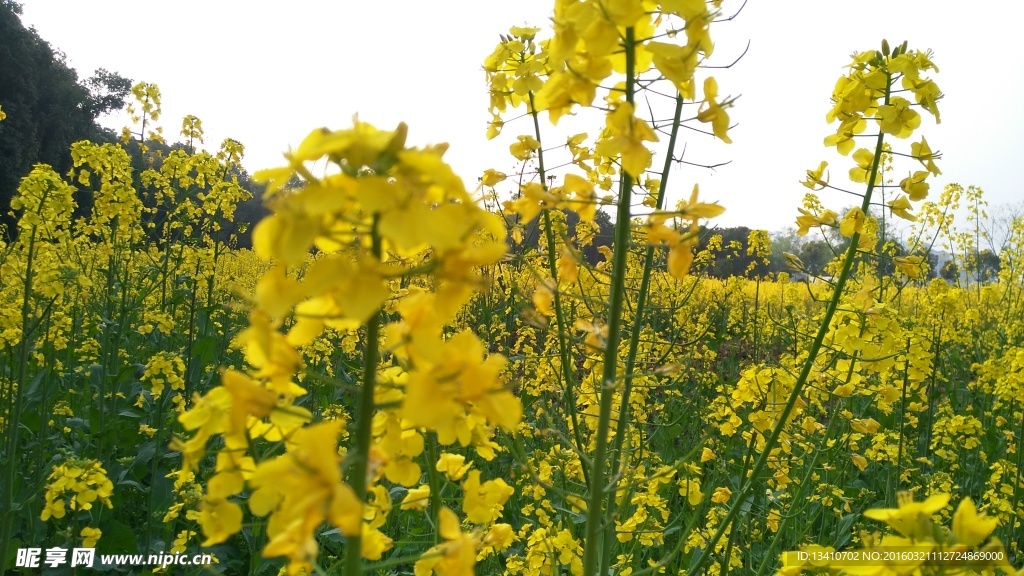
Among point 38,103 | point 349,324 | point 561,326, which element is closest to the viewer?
point 349,324

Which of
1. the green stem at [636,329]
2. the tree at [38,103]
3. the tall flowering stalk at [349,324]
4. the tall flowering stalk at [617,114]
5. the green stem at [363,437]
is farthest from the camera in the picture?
the tree at [38,103]

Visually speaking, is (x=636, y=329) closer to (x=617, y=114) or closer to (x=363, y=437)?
(x=617, y=114)

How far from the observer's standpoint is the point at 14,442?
358 centimetres

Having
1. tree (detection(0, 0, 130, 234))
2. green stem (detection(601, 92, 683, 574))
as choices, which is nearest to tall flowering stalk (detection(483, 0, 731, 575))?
green stem (detection(601, 92, 683, 574))

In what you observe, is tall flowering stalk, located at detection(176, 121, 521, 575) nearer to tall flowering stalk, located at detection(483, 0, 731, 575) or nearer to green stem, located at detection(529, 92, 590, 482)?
tall flowering stalk, located at detection(483, 0, 731, 575)

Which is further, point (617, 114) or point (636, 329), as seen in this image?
point (636, 329)

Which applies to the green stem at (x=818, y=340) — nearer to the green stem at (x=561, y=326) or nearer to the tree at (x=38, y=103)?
the green stem at (x=561, y=326)

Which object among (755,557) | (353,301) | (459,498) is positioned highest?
(353,301)

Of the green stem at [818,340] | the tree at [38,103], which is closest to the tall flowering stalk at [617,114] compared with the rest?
the green stem at [818,340]

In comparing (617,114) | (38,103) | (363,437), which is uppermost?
(38,103)

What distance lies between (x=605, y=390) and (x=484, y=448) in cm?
41

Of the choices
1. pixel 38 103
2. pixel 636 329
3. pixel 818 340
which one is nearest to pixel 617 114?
pixel 636 329

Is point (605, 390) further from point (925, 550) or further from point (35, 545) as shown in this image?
point (35, 545)

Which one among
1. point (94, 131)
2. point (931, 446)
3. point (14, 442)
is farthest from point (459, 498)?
point (94, 131)
